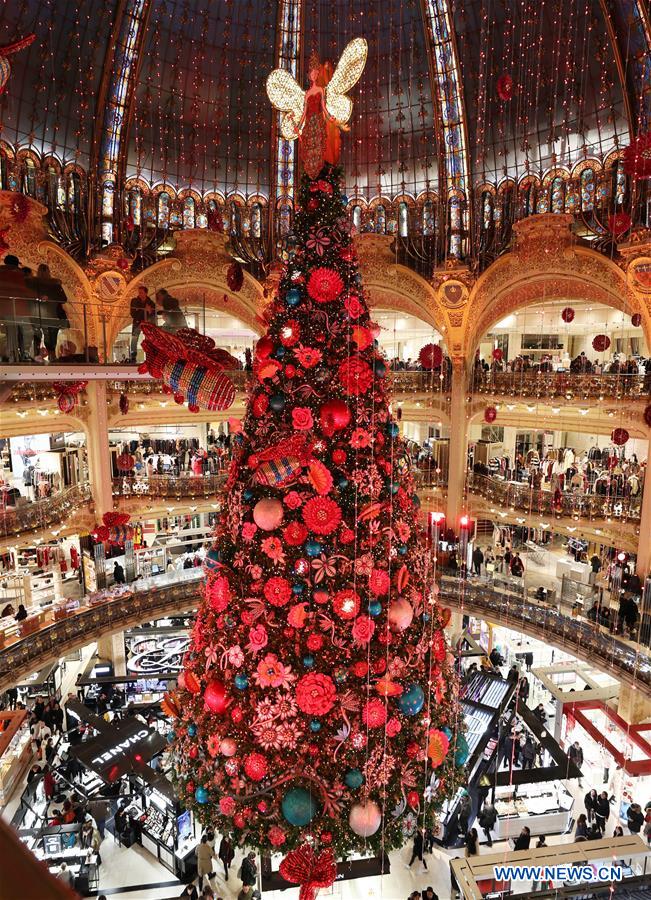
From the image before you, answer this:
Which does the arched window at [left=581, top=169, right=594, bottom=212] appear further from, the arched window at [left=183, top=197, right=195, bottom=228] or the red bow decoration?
the red bow decoration

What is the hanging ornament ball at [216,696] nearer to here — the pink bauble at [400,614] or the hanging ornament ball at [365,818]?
the hanging ornament ball at [365,818]

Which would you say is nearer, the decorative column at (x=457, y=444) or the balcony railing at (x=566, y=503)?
the balcony railing at (x=566, y=503)

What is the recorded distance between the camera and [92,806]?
35.6ft

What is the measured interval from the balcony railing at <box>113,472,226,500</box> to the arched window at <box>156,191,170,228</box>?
312 inches

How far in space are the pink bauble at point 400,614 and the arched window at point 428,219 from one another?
1617 centimetres

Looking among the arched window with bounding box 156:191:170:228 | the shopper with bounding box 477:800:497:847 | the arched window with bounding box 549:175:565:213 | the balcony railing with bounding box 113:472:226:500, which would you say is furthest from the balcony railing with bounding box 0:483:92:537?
the arched window with bounding box 549:175:565:213

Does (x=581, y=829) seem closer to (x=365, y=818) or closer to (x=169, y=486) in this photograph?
Result: (x=365, y=818)

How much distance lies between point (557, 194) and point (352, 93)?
667 centimetres

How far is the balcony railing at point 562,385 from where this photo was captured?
1484 cm

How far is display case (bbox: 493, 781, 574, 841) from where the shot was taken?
10.9m

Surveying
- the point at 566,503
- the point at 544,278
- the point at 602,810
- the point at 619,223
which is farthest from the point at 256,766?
the point at 544,278

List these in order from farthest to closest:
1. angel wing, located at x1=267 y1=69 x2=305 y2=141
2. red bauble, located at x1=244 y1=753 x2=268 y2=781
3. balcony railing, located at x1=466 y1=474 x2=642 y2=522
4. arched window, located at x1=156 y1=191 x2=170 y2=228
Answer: arched window, located at x1=156 y1=191 x2=170 y2=228
balcony railing, located at x1=466 y1=474 x2=642 y2=522
angel wing, located at x1=267 y1=69 x2=305 y2=141
red bauble, located at x1=244 y1=753 x2=268 y2=781

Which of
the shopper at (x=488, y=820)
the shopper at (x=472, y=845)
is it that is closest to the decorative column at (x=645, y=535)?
the shopper at (x=488, y=820)

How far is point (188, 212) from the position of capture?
18375 millimetres
